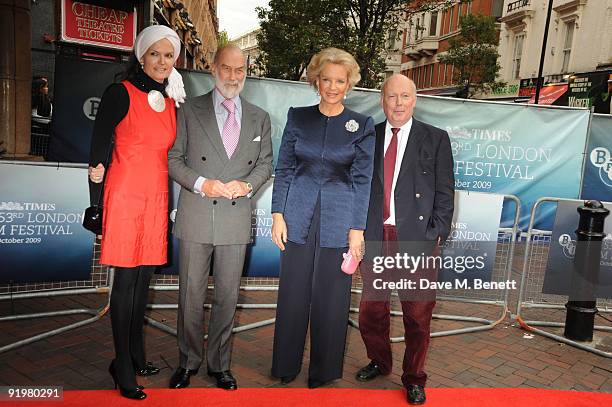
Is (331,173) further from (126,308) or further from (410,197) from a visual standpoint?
(126,308)

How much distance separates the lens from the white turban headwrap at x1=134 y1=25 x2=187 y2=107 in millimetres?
3027

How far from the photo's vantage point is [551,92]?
23797mm

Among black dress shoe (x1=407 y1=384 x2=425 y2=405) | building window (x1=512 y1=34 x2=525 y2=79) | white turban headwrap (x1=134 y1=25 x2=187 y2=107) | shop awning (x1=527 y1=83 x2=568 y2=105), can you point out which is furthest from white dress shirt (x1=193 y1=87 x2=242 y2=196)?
building window (x1=512 y1=34 x2=525 y2=79)

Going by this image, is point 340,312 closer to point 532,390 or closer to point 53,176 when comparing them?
point 532,390

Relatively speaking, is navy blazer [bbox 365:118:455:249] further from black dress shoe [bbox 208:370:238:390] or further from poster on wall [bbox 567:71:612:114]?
poster on wall [bbox 567:71:612:114]

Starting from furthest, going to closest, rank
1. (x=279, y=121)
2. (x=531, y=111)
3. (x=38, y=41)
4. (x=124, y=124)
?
(x=38, y=41), (x=531, y=111), (x=279, y=121), (x=124, y=124)

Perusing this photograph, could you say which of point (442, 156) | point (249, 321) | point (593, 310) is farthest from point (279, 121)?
point (593, 310)

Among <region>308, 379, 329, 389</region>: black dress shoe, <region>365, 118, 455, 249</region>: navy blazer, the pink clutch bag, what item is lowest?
<region>308, 379, 329, 389</region>: black dress shoe

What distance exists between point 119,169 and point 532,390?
3396 mm

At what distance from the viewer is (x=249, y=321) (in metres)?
4.95

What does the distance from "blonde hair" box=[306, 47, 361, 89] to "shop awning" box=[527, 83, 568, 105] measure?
22785 millimetres

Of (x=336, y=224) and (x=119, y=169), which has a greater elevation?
(x=119, y=169)

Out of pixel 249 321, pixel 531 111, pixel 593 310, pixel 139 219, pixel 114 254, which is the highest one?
pixel 531 111

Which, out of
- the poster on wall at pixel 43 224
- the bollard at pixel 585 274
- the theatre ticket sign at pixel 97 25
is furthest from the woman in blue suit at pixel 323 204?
the theatre ticket sign at pixel 97 25
